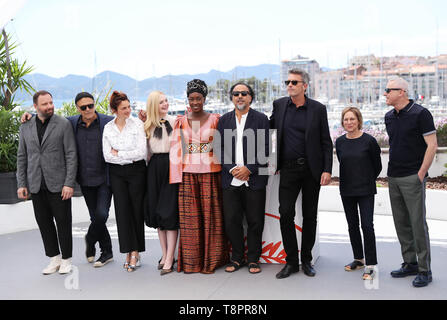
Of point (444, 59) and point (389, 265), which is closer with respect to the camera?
point (389, 265)

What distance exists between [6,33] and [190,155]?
14.4 ft

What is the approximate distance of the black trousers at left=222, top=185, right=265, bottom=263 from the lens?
161 inches

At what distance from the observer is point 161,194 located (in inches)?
166

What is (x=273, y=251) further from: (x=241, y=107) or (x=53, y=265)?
(x=53, y=265)

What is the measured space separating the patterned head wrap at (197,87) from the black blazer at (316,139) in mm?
626

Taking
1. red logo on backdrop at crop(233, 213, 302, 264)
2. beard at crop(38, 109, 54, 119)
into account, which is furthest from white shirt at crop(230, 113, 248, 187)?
beard at crop(38, 109, 54, 119)

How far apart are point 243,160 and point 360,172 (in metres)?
0.90

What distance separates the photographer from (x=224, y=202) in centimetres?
413

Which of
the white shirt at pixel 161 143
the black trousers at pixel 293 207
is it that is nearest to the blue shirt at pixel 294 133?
the black trousers at pixel 293 207

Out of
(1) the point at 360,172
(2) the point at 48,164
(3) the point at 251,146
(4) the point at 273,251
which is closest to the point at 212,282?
(4) the point at 273,251
